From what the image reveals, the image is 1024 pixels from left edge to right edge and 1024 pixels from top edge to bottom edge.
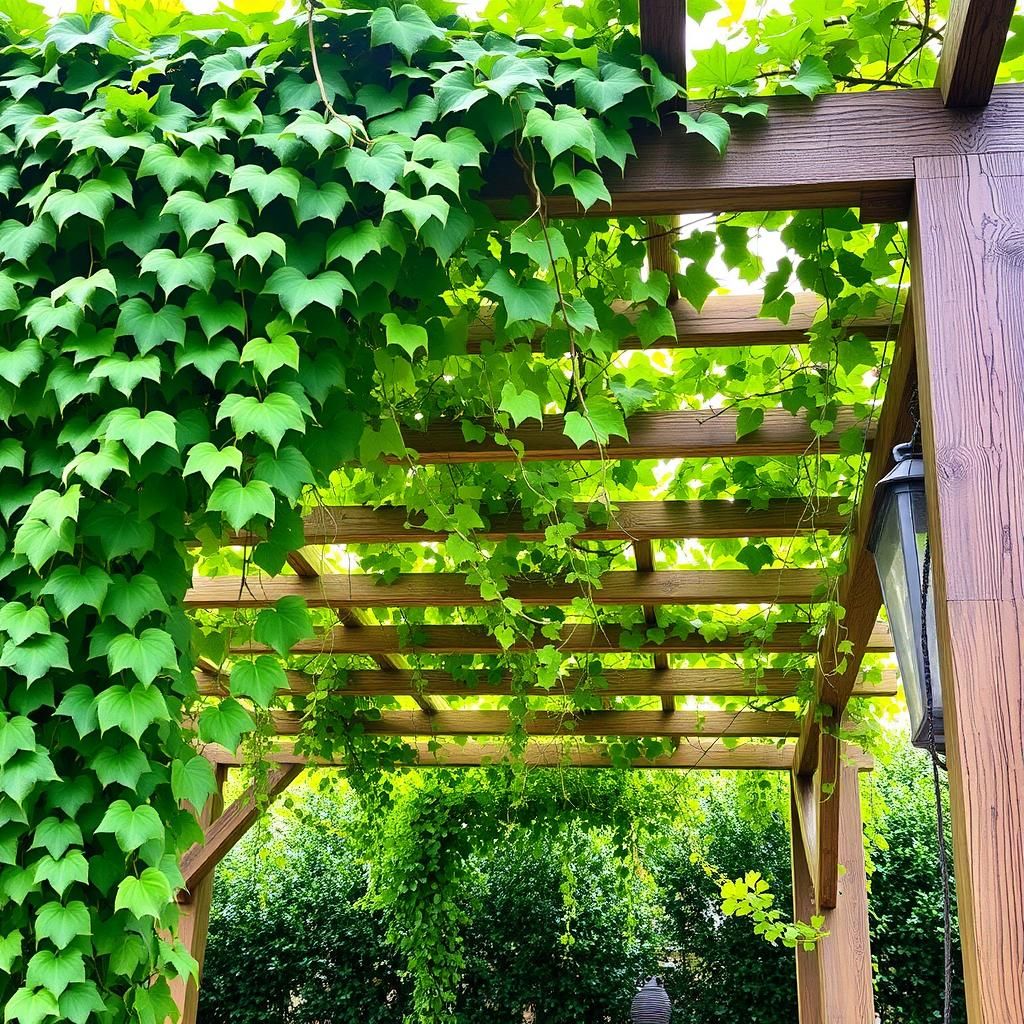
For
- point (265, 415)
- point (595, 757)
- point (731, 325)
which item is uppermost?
point (731, 325)

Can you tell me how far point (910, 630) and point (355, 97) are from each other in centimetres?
118

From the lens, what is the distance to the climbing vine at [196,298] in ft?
4.65

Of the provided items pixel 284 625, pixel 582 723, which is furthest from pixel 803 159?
pixel 582 723

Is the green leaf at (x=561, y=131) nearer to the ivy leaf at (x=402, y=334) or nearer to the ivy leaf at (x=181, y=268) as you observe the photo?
the ivy leaf at (x=402, y=334)

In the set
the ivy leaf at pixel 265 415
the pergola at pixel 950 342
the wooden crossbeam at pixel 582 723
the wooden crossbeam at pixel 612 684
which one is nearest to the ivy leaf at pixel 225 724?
the ivy leaf at pixel 265 415

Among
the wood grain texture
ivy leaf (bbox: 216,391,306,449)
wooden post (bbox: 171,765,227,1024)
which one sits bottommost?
wooden post (bbox: 171,765,227,1024)

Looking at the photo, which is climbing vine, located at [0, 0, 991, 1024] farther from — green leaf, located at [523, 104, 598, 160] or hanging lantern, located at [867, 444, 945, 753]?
hanging lantern, located at [867, 444, 945, 753]

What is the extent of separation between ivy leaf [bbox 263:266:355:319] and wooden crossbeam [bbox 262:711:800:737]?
322 centimetres

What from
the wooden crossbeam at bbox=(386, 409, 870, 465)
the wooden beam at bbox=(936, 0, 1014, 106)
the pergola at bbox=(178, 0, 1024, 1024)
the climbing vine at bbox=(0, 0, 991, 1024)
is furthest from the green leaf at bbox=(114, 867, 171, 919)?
the wooden beam at bbox=(936, 0, 1014, 106)

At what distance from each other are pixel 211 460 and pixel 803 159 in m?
1.03

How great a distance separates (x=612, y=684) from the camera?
15.1 ft

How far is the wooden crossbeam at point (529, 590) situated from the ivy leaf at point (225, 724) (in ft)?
6.83

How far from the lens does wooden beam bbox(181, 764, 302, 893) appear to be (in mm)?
5203

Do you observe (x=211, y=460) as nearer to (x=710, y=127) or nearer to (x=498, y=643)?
(x=710, y=127)
